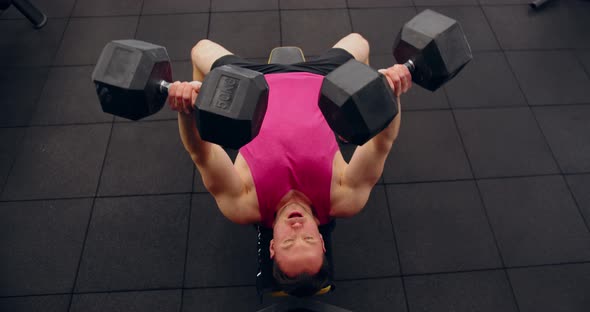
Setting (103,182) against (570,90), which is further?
(570,90)

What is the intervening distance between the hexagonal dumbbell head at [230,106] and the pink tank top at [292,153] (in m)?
0.44

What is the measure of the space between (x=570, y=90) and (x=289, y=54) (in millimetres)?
1926

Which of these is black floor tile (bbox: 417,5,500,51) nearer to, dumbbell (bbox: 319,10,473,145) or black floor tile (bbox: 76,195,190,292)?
dumbbell (bbox: 319,10,473,145)

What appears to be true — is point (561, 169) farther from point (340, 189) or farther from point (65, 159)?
point (65, 159)

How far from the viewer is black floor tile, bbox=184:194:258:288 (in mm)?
1991

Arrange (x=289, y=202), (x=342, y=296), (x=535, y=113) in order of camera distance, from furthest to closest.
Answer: (x=535, y=113)
(x=342, y=296)
(x=289, y=202)

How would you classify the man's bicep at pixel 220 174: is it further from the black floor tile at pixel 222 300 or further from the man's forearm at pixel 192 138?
the black floor tile at pixel 222 300

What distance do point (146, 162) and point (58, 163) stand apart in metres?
0.52

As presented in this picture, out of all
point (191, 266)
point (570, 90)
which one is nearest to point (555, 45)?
point (570, 90)

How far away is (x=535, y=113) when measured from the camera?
253 cm

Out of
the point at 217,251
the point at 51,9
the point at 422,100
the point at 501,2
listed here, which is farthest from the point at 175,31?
the point at 501,2

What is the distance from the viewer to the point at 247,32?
9.36 ft

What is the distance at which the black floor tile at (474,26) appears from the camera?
2831 millimetres

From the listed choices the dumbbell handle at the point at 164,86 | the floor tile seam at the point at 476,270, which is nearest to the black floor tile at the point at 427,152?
the floor tile seam at the point at 476,270
